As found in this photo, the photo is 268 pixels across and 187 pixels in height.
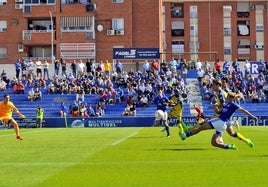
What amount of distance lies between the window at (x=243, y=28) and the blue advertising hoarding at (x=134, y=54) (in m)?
37.5

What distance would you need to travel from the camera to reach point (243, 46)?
101 metres

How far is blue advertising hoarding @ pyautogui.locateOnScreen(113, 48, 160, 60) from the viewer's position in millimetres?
65750

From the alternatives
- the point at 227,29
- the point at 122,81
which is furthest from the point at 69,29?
the point at 227,29

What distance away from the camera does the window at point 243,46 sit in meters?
100

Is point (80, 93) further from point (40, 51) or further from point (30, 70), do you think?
point (40, 51)

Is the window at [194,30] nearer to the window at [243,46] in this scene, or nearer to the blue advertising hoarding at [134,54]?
the window at [243,46]

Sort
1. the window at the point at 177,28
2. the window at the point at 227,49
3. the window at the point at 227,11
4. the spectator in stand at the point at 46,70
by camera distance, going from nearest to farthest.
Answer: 1. the spectator in stand at the point at 46,70
2. the window at the point at 227,11
3. the window at the point at 227,49
4. the window at the point at 177,28

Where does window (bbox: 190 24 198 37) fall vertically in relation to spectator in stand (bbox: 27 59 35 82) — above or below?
above

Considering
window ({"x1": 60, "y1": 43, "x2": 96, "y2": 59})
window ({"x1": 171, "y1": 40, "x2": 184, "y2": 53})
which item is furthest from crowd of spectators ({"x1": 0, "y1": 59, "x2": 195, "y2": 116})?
window ({"x1": 171, "y1": 40, "x2": 184, "y2": 53})

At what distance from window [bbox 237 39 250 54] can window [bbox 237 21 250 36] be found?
3.70 feet

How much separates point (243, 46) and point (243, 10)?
5.20 meters

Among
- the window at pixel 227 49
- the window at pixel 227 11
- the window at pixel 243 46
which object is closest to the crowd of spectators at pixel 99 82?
the window at pixel 227 49

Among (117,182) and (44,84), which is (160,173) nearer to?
(117,182)

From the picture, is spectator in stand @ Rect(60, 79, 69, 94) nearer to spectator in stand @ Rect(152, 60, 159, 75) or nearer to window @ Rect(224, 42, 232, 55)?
spectator in stand @ Rect(152, 60, 159, 75)
